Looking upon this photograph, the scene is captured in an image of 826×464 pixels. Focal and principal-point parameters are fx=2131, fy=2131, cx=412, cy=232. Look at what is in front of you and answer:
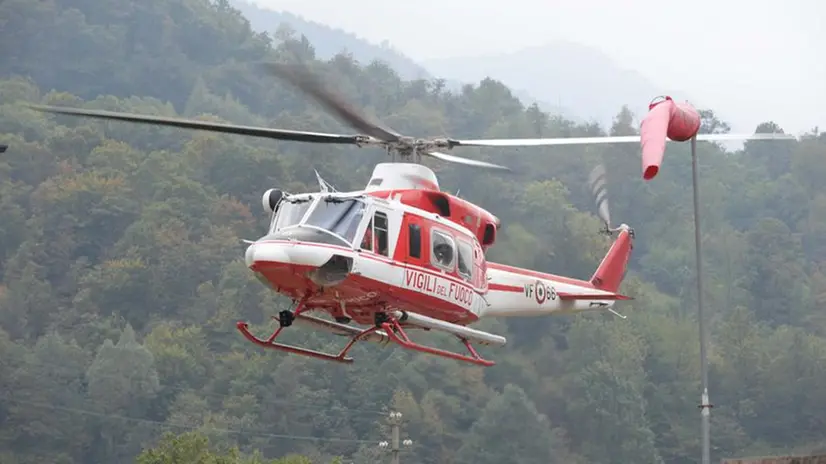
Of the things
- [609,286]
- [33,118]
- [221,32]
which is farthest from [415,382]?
[221,32]

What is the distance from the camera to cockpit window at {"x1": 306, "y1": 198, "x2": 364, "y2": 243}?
25734mm

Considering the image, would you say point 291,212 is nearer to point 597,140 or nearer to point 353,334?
point 353,334

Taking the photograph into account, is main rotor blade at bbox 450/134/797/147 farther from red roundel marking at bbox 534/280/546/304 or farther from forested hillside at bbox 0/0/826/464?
forested hillside at bbox 0/0/826/464

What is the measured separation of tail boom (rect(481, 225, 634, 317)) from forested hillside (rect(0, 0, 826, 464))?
106ft

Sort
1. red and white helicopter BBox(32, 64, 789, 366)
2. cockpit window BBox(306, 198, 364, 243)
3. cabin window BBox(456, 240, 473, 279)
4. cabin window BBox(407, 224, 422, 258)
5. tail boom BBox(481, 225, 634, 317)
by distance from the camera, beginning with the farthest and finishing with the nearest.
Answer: tail boom BBox(481, 225, 634, 317), cabin window BBox(456, 240, 473, 279), cabin window BBox(407, 224, 422, 258), cockpit window BBox(306, 198, 364, 243), red and white helicopter BBox(32, 64, 789, 366)

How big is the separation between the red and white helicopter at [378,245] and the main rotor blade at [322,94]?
0.7 inches

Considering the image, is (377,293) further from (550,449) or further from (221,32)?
(221,32)

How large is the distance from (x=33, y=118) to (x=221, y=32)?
47.4 m

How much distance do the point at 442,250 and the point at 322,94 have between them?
125 inches

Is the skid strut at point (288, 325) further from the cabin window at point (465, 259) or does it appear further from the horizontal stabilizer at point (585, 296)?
the horizontal stabilizer at point (585, 296)

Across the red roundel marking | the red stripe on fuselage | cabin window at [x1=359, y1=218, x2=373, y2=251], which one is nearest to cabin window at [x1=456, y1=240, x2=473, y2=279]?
the red stripe on fuselage

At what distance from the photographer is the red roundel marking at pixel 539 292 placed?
30659mm

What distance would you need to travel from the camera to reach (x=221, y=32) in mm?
175000

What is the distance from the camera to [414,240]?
26625 millimetres
